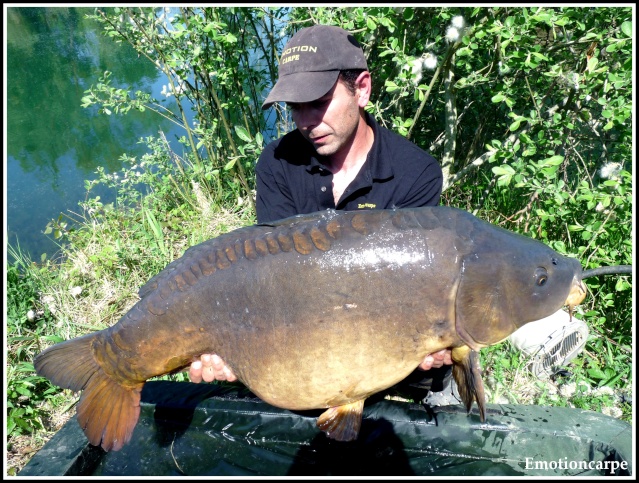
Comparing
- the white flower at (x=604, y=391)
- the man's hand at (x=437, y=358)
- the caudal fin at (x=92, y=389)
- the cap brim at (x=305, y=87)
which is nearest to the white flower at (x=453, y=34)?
the cap brim at (x=305, y=87)

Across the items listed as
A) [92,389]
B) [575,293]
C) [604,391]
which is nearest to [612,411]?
[604,391]

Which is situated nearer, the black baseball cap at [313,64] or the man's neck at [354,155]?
the black baseball cap at [313,64]

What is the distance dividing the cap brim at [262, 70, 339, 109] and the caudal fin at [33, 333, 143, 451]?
998 mm

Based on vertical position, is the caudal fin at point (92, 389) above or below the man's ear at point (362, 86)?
below

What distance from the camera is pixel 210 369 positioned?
1.55 meters

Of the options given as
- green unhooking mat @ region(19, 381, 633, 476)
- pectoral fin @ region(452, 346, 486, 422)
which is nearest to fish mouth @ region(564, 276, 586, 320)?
pectoral fin @ region(452, 346, 486, 422)

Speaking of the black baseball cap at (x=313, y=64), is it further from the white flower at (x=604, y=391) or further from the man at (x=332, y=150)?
the white flower at (x=604, y=391)

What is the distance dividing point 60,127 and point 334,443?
6.01 m

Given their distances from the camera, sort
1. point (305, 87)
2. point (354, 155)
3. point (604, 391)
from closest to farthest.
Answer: point (305, 87) < point (354, 155) < point (604, 391)

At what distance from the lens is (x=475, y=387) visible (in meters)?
1.38

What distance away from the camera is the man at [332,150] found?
1798 millimetres

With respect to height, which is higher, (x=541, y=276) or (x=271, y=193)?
(x=271, y=193)

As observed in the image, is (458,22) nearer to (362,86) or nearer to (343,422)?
(362,86)

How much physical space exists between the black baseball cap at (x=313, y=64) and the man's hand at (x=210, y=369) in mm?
892
